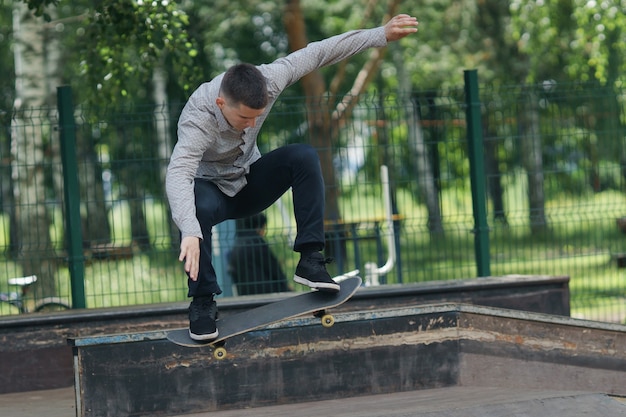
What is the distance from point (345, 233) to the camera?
30.2 feet

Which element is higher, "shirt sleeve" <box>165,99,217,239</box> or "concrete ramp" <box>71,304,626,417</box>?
"shirt sleeve" <box>165,99,217,239</box>

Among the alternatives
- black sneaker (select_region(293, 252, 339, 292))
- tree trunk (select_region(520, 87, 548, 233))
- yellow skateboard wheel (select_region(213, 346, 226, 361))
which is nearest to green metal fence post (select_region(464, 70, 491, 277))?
tree trunk (select_region(520, 87, 548, 233))

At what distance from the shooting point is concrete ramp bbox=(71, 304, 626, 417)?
670 centimetres

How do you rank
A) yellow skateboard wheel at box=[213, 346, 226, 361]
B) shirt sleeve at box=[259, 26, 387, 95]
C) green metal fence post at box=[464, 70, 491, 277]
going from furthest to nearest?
green metal fence post at box=[464, 70, 491, 277] → yellow skateboard wheel at box=[213, 346, 226, 361] → shirt sleeve at box=[259, 26, 387, 95]

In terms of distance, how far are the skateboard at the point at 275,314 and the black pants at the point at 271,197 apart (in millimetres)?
328

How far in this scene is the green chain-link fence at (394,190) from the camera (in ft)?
28.3

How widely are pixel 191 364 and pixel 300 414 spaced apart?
907mm

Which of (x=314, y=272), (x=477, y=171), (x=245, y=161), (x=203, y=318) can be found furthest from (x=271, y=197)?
(x=477, y=171)

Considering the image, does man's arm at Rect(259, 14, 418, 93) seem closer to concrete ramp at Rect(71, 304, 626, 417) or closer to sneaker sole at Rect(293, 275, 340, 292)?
sneaker sole at Rect(293, 275, 340, 292)

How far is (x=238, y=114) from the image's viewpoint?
526 cm

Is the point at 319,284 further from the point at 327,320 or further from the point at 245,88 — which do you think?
the point at 245,88

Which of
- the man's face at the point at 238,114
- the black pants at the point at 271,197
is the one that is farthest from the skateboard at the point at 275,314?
the man's face at the point at 238,114

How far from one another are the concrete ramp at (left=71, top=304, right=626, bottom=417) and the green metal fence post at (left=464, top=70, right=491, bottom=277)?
2.03 metres

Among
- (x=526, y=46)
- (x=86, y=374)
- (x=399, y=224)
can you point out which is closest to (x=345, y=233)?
(x=399, y=224)
